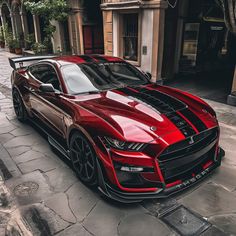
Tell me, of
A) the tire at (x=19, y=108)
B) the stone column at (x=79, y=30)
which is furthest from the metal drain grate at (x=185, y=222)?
the stone column at (x=79, y=30)

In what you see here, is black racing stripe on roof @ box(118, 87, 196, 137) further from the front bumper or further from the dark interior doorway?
the dark interior doorway

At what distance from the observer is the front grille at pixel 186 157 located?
2.81 meters

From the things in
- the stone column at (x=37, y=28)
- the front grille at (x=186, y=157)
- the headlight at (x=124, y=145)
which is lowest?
the front grille at (x=186, y=157)

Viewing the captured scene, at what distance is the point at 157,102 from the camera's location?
3.49 metres

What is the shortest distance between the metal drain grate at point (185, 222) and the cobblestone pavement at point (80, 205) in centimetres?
2

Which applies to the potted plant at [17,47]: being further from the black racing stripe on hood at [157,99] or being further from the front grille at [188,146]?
the front grille at [188,146]

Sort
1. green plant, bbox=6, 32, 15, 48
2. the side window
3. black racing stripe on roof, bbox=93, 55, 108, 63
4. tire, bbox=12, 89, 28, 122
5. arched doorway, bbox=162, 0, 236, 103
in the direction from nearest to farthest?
the side window < black racing stripe on roof, bbox=93, 55, 108, 63 < tire, bbox=12, 89, 28, 122 < arched doorway, bbox=162, 0, 236, 103 < green plant, bbox=6, 32, 15, 48

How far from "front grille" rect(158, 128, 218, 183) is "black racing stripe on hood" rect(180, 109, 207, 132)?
0.08m

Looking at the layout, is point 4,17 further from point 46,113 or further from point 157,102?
point 157,102

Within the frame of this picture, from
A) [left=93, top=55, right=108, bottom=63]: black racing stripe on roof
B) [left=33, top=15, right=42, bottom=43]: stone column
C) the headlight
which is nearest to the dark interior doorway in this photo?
[left=33, top=15, right=42, bottom=43]: stone column

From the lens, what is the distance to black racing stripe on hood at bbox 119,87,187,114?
3341 mm

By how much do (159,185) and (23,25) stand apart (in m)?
19.2

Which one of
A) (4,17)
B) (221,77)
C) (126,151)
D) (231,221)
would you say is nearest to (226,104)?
(221,77)

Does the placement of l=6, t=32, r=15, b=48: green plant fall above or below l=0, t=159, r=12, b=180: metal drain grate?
above
